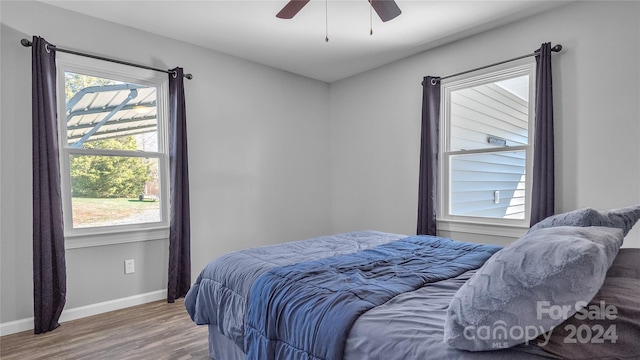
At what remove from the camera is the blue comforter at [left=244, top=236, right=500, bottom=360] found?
1265mm

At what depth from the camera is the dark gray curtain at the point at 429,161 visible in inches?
142

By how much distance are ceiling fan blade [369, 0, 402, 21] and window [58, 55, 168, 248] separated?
2.36m

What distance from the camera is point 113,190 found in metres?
3.18

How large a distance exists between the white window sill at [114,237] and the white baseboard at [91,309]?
55 centimetres

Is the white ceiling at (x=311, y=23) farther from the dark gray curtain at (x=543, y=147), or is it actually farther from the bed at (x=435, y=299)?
the bed at (x=435, y=299)

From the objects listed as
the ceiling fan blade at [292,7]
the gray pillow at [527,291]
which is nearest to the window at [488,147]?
the ceiling fan blade at [292,7]

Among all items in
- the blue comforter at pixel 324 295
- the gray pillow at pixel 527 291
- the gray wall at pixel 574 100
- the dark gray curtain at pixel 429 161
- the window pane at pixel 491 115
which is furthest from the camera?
the dark gray curtain at pixel 429 161

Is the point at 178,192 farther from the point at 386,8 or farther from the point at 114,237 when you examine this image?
the point at 386,8

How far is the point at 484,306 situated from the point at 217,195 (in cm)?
332

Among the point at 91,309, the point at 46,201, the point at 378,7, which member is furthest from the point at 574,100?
the point at 91,309

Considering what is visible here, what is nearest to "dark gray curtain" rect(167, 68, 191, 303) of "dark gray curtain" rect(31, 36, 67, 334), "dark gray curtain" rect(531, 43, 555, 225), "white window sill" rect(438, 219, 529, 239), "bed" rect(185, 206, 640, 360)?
"dark gray curtain" rect(31, 36, 67, 334)

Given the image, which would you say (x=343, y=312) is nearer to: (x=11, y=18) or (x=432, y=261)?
(x=432, y=261)

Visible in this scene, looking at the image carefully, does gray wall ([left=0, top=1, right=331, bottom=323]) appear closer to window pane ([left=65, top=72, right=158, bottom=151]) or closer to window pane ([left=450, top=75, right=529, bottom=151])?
window pane ([left=65, top=72, right=158, bottom=151])

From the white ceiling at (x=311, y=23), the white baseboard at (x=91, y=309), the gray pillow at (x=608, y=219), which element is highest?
the white ceiling at (x=311, y=23)
